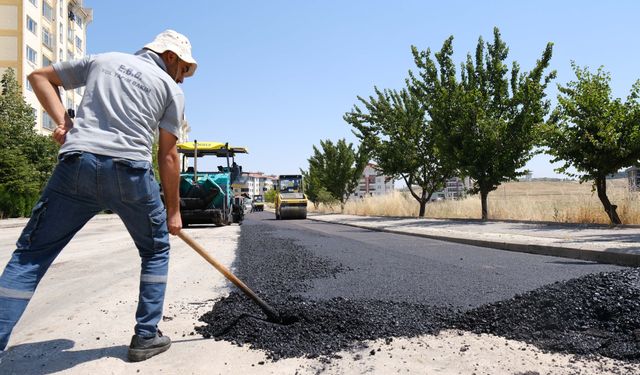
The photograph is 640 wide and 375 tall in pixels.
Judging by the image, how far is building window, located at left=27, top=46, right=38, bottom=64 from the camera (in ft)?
121

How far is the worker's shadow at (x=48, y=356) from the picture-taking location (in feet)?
8.43

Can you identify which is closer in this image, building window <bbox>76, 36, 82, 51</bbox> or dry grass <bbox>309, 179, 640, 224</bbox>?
dry grass <bbox>309, 179, 640, 224</bbox>

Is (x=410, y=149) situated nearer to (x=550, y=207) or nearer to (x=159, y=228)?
(x=550, y=207)

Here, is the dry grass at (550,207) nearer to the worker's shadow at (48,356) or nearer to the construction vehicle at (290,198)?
the construction vehicle at (290,198)

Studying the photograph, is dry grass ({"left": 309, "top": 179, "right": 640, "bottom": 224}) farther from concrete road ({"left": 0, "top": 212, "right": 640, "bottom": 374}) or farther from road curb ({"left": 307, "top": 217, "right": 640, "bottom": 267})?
concrete road ({"left": 0, "top": 212, "right": 640, "bottom": 374})

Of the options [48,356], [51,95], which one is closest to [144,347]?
[48,356]

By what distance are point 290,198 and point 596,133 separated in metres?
18.6

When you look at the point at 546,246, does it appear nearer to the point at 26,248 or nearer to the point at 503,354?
the point at 503,354

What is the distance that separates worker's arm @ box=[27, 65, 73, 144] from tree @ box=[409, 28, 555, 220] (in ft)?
52.3

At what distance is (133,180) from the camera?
2.58m

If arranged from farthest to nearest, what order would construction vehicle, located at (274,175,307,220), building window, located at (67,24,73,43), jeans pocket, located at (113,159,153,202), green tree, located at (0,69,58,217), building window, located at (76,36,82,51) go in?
building window, located at (76,36,82,51) < building window, located at (67,24,73,43) < construction vehicle, located at (274,175,307,220) < green tree, located at (0,69,58,217) < jeans pocket, located at (113,159,153,202)

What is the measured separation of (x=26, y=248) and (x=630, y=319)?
3.58 m

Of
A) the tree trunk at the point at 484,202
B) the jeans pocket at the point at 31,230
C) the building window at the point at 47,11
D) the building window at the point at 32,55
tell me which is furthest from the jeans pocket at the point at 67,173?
the building window at the point at 47,11

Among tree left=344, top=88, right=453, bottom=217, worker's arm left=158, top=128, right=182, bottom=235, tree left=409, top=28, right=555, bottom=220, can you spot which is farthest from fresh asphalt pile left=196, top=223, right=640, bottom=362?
tree left=344, top=88, right=453, bottom=217
